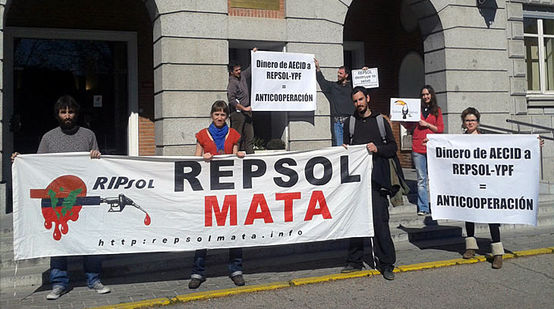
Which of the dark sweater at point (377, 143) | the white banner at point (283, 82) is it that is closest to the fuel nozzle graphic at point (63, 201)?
the dark sweater at point (377, 143)

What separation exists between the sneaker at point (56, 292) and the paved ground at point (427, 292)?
132 centimetres

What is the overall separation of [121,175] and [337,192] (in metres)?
2.56

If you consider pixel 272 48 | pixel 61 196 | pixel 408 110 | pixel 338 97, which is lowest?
pixel 61 196

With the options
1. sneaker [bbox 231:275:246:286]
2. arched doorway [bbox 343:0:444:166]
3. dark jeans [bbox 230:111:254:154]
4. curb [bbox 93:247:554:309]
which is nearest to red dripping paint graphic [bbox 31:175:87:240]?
curb [bbox 93:247:554:309]

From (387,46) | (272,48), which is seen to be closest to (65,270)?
(272,48)

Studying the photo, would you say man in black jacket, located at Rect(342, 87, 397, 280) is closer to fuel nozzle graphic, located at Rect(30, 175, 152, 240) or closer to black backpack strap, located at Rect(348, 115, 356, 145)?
black backpack strap, located at Rect(348, 115, 356, 145)

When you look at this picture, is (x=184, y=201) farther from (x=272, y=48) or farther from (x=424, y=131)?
(x=272, y=48)

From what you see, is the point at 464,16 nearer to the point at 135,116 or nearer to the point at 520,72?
the point at 520,72

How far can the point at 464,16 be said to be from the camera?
11742 millimetres

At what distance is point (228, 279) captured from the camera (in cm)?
632

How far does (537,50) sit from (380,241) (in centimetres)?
973

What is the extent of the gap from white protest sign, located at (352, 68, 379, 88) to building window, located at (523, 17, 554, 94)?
17.1 ft

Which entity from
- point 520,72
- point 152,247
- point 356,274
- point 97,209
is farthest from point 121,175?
point 520,72

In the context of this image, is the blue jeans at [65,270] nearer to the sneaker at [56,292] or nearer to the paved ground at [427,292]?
the sneaker at [56,292]
